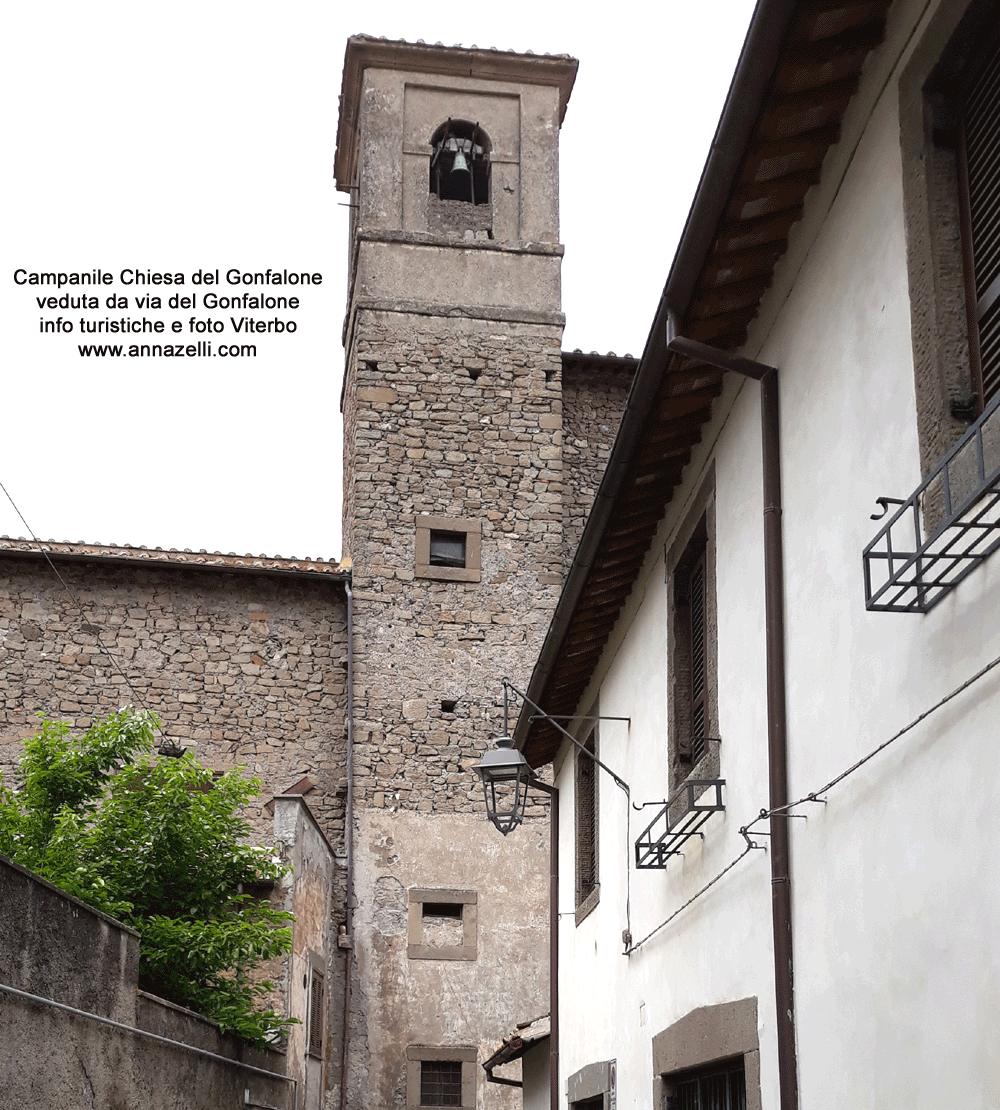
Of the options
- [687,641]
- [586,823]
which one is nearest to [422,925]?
[586,823]

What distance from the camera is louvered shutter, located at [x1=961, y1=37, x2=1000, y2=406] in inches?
152

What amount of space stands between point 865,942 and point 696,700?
2.89 metres

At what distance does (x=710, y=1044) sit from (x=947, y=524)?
3327 mm

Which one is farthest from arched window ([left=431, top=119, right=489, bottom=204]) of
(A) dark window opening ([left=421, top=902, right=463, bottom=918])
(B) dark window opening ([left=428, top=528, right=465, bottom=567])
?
(A) dark window opening ([left=421, top=902, right=463, bottom=918])

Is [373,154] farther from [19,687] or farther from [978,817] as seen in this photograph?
[978,817]

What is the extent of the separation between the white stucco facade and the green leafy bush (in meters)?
4.80

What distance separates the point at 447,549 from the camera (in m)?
19.6

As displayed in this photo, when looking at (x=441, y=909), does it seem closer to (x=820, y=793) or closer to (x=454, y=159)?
(x=454, y=159)

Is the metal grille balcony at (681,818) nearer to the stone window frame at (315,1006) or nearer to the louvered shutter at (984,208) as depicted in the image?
the louvered shutter at (984,208)

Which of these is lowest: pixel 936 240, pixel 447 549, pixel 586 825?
pixel 586 825

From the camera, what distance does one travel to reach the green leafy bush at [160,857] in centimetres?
1062

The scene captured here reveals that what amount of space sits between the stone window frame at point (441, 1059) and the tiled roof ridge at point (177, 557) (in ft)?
20.0

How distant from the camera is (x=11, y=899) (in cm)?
651

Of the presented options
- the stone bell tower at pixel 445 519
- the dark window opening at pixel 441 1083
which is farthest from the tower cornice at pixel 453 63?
the dark window opening at pixel 441 1083
